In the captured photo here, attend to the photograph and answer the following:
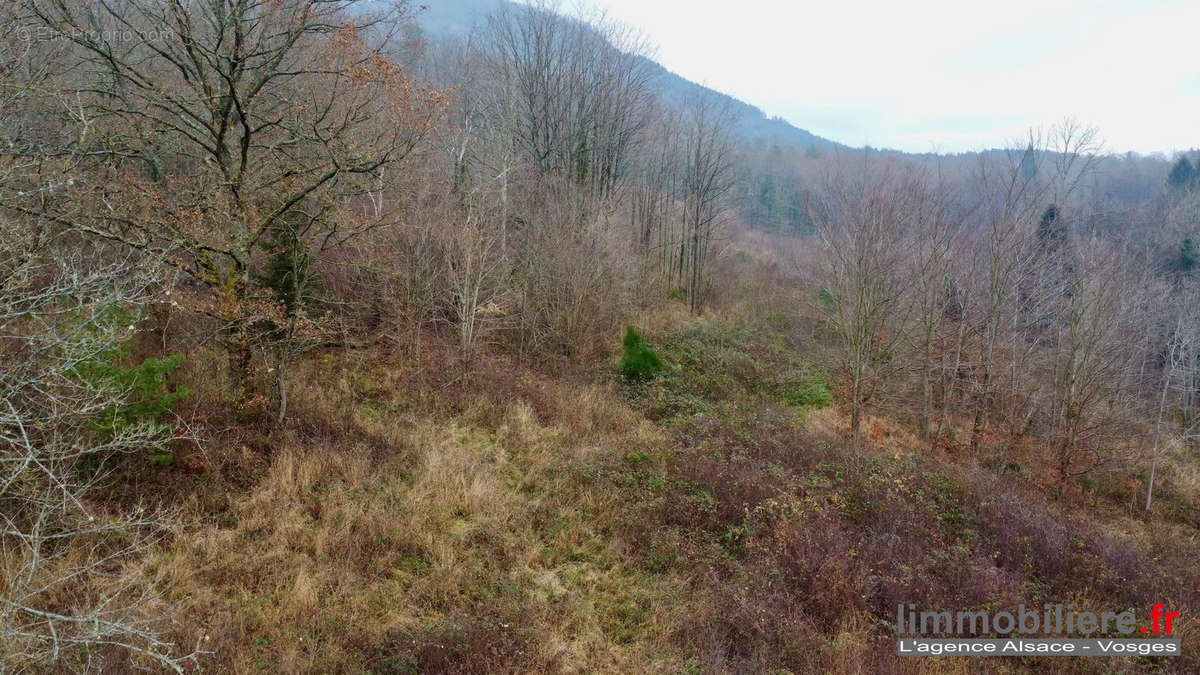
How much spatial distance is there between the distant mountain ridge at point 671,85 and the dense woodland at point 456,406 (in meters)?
3.92

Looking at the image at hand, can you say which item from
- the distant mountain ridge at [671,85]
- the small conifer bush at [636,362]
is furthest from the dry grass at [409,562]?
the distant mountain ridge at [671,85]

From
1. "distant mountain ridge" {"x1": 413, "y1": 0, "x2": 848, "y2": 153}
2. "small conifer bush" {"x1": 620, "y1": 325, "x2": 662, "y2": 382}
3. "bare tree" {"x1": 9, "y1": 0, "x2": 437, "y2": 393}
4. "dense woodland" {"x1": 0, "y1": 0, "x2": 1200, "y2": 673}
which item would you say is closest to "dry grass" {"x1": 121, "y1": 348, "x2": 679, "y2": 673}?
"dense woodland" {"x1": 0, "y1": 0, "x2": 1200, "y2": 673}

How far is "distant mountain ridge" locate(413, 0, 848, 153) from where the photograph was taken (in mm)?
29266

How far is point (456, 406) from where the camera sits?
1055 cm

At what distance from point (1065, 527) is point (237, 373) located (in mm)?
12166

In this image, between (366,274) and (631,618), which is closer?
(631,618)

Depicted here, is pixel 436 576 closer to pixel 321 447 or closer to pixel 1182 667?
pixel 321 447

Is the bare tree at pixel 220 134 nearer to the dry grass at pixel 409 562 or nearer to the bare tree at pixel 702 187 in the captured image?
the dry grass at pixel 409 562

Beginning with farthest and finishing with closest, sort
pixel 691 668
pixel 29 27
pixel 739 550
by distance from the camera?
pixel 739 550 < pixel 29 27 < pixel 691 668

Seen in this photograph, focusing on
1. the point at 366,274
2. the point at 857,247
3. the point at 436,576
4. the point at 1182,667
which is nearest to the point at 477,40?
the point at 366,274

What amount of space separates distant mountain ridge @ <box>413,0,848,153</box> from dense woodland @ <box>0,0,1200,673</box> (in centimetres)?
392

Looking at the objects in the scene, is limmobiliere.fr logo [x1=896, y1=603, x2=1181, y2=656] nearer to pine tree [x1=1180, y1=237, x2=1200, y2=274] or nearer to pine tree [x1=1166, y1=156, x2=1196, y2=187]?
pine tree [x1=1180, y1=237, x2=1200, y2=274]

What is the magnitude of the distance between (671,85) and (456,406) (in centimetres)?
6195

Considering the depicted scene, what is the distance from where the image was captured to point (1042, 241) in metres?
14.1
